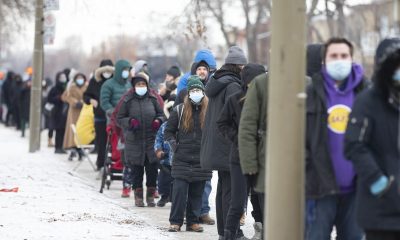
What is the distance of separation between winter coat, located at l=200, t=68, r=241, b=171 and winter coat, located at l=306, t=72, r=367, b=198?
10.8ft

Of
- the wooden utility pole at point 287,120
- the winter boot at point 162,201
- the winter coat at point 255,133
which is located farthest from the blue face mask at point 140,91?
the wooden utility pole at point 287,120

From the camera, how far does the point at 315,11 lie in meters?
39.7

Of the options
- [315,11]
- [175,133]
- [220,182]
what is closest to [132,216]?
[175,133]

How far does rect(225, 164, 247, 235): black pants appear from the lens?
34.5ft

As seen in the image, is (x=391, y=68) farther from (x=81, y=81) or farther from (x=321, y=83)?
(x=81, y=81)

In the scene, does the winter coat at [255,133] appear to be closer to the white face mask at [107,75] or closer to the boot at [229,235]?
the boot at [229,235]

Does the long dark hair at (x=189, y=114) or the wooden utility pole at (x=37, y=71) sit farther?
the wooden utility pole at (x=37, y=71)

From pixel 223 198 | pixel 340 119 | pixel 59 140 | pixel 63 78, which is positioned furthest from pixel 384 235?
pixel 63 78

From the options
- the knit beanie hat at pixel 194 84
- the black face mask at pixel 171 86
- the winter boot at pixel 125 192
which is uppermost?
the knit beanie hat at pixel 194 84

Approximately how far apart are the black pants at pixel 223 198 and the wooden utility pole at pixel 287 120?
3763 millimetres

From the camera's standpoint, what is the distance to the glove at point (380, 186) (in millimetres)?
6922

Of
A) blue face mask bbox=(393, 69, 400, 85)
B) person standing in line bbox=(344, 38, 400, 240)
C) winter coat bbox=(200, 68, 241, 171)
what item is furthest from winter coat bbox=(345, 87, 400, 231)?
winter coat bbox=(200, 68, 241, 171)

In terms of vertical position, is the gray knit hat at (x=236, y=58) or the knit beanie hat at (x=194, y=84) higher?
the gray knit hat at (x=236, y=58)

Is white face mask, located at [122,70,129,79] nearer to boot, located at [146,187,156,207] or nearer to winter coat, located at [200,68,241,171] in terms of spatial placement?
boot, located at [146,187,156,207]
